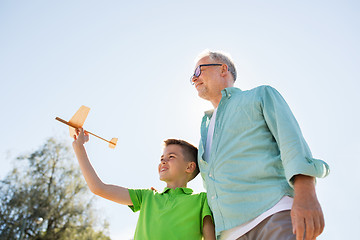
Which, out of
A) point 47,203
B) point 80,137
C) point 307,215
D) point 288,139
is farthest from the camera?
point 47,203

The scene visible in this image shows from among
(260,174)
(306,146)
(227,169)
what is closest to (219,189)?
(227,169)

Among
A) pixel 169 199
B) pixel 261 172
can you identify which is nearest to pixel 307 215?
pixel 261 172

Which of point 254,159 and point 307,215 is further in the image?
point 254,159

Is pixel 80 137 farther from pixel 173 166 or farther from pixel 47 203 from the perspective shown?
pixel 47 203

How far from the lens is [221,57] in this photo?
2.93 metres

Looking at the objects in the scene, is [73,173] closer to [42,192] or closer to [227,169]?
[42,192]

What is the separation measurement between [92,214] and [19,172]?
466cm

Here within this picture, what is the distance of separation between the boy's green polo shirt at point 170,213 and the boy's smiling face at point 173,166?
154 millimetres

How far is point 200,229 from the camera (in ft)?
8.10

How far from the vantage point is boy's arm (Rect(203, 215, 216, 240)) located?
7.84 ft

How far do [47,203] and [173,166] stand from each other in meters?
18.1

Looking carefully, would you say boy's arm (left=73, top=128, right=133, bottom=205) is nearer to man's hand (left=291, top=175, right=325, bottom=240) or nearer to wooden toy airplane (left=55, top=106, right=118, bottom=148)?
wooden toy airplane (left=55, top=106, right=118, bottom=148)

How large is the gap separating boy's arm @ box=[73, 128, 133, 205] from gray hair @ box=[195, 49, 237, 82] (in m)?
1.22

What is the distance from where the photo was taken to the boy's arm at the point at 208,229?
2.39m
